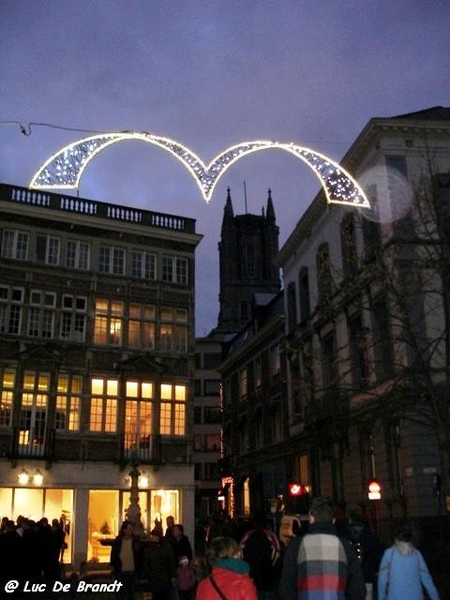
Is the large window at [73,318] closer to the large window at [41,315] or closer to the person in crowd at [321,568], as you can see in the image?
the large window at [41,315]

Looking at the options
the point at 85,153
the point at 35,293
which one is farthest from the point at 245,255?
the point at 85,153

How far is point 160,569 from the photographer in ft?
37.7

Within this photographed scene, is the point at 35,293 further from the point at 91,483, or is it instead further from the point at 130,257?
the point at 91,483

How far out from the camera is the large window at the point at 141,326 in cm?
3080

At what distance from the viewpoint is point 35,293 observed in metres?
29.4

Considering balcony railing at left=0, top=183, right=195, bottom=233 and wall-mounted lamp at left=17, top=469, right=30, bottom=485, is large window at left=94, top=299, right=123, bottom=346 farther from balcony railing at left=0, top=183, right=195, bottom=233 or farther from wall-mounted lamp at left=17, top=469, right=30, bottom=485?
wall-mounted lamp at left=17, top=469, right=30, bottom=485

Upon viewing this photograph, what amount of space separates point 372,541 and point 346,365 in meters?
20.8

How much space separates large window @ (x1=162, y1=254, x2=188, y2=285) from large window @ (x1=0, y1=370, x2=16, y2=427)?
827cm

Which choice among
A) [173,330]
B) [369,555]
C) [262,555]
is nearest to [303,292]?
[173,330]

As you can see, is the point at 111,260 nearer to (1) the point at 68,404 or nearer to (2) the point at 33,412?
(1) the point at 68,404

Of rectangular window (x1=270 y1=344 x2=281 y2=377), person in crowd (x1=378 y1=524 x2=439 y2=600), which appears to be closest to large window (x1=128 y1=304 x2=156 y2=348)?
rectangular window (x1=270 y1=344 x2=281 y2=377)

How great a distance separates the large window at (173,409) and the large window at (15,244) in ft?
27.5

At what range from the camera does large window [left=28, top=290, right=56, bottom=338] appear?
95.5 feet

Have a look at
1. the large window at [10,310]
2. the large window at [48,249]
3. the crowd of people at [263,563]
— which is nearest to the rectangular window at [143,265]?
the large window at [48,249]
